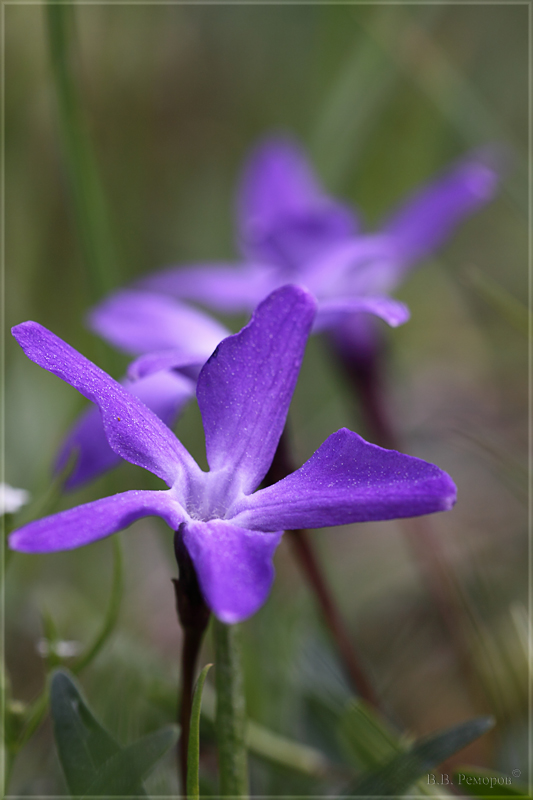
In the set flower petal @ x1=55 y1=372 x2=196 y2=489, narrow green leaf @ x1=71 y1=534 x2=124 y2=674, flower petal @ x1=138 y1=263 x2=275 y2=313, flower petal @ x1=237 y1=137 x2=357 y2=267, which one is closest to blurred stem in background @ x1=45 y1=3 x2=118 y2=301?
flower petal @ x1=138 y1=263 x2=275 y2=313

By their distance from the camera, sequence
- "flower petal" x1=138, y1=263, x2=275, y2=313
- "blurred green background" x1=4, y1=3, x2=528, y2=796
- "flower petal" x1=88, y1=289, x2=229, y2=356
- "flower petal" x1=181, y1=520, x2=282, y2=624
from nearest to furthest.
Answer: "flower petal" x1=181, y1=520, x2=282, y2=624 < "flower petal" x1=88, y1=289, x2=229, y2=356 < "blurred green background" x1=4, y1=3, x2=528, y2=796 < "flower petal" x1=138, y1=263, x2=275, y2=313

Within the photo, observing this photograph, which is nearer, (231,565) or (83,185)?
(231,565)

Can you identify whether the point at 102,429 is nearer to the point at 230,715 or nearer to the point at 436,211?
the point at 230,715

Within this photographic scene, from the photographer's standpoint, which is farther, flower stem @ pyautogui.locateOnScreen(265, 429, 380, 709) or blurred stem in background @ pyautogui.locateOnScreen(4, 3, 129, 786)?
blurred stem in background @ pyautogui.locateOnScreen(4, 3, 129, 786)

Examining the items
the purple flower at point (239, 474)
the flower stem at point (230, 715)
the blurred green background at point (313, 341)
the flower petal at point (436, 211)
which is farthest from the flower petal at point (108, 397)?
the flower petal at point (436, 211)

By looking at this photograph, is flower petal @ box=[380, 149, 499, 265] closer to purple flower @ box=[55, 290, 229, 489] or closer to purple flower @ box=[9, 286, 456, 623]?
purple flower @ box=[55, 290, 229, 489]

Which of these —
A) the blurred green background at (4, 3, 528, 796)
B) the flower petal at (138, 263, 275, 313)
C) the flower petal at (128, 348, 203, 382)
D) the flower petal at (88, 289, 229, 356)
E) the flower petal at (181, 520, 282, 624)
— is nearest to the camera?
the flower petal at (181, 520, 282, 624)

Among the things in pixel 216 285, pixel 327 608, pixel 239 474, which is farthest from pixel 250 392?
pixel 216 285
